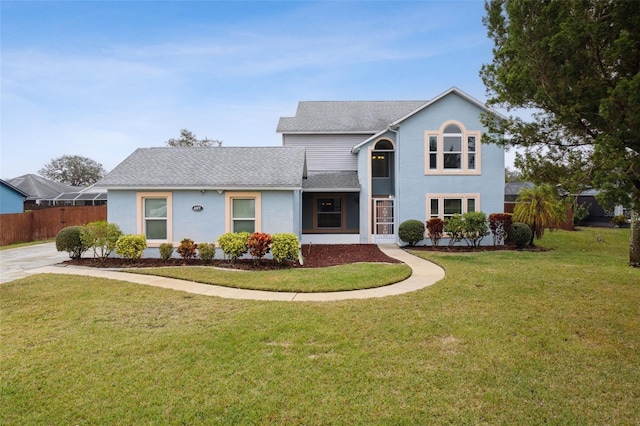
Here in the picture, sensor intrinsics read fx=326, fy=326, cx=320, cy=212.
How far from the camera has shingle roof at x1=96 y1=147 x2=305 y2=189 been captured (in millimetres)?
12617

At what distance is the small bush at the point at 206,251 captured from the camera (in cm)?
1196

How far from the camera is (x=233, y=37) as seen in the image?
53.1ft

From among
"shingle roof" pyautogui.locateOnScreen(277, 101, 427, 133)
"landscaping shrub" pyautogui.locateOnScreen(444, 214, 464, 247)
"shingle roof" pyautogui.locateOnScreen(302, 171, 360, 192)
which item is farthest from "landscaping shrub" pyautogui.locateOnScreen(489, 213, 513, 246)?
"shingle roof" pyautogui.locateOnScreen(277, 101, 427, 133)

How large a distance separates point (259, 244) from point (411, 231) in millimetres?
8162

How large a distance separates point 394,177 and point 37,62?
1680 centimetres

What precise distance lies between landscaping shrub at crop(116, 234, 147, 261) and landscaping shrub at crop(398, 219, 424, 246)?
1148cm

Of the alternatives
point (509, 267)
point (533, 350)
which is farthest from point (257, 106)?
point (533, 350)

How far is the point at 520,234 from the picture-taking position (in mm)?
15930

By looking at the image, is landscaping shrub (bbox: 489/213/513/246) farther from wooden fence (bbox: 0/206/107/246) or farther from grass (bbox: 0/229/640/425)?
wooden fence (bbox: 0/206/107/246)

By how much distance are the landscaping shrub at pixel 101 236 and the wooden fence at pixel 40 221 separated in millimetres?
10801

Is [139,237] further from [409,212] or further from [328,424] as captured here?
[409,212]

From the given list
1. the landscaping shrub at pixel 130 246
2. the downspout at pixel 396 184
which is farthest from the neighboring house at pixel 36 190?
the downspout at pixel 396 184

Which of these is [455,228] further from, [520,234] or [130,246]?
[130,246]

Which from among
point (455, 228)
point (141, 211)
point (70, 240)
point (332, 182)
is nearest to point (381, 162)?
point (332, 182)
